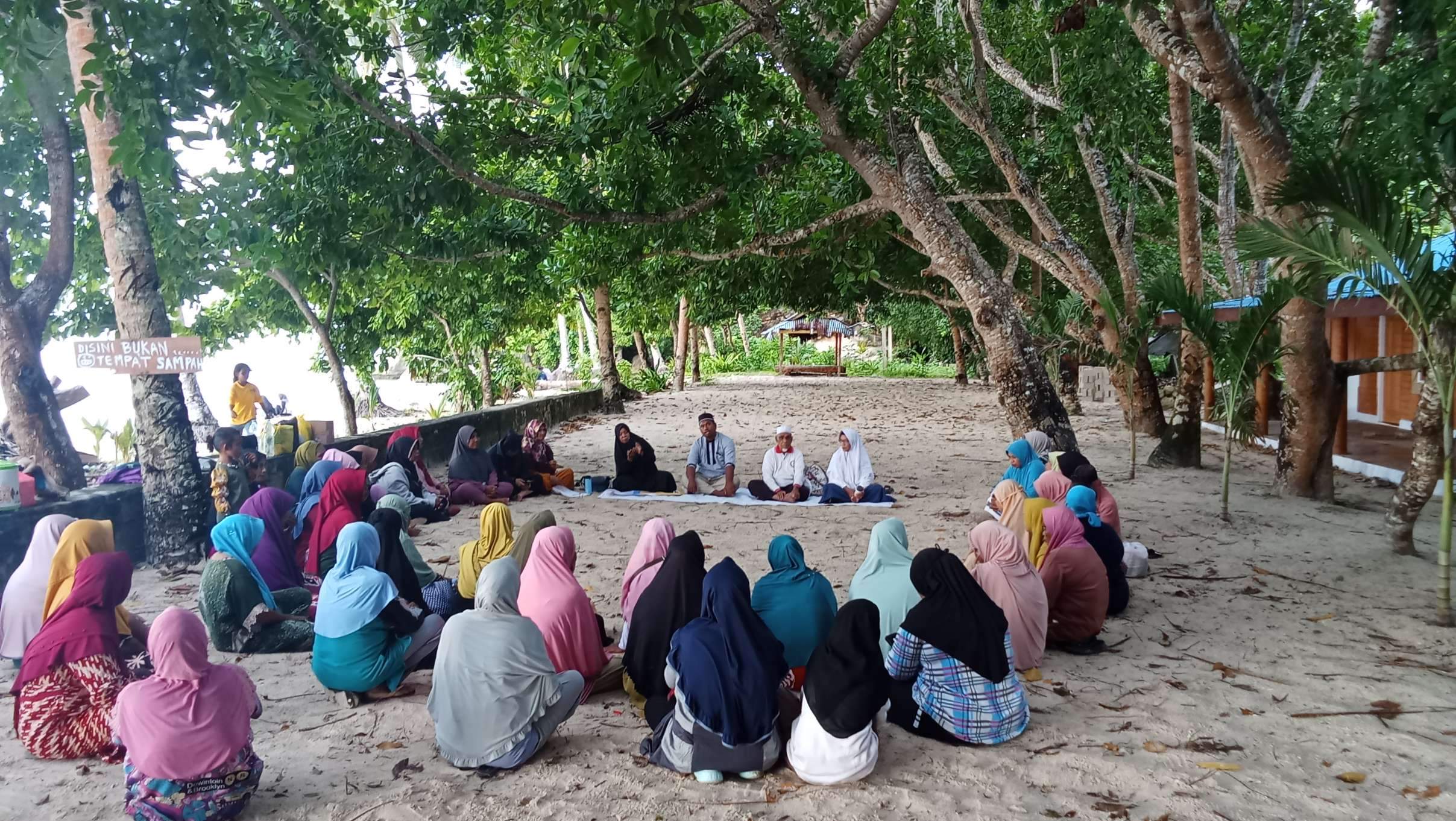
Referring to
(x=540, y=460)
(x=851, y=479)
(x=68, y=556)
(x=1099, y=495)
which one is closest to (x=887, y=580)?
(x=1099, y=495)

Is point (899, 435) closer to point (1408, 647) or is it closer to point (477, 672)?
point (1408, 647)

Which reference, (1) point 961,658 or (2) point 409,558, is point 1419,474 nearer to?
(1) point 961,658

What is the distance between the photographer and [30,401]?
7461 millimetres

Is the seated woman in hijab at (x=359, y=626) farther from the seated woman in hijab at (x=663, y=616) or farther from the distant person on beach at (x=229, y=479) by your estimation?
the distant person on beach at (x=229, y=479)

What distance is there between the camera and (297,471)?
768 cm

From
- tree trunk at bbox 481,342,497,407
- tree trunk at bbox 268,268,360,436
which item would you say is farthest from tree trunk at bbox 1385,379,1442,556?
tree trunk at bbox 481,342,497,407

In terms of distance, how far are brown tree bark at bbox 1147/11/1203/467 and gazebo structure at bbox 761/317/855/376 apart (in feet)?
71.7

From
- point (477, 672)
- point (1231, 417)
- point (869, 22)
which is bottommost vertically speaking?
point (477, 672)

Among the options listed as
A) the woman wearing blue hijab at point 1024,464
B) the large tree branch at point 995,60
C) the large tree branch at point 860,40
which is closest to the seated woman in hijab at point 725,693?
the woman wearing blue hijab at point 1024,464

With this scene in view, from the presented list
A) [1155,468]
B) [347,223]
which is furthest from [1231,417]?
[347,223]

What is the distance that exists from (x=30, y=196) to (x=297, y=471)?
4.19 m

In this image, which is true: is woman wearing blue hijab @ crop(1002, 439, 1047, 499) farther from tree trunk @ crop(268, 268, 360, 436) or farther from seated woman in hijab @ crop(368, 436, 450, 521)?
tree trunk @ crop(268, 268, 360, 436)

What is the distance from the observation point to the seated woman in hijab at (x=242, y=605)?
185 inches

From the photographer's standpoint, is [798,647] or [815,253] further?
[815,253]
